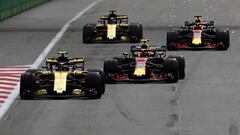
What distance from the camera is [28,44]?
53.4 metres

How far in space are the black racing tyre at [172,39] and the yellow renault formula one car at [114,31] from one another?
12.6 feet

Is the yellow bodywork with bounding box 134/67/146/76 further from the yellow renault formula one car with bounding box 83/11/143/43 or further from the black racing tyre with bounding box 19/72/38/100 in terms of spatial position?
the yellow renault formula one car with bounding box 83/11/143/43

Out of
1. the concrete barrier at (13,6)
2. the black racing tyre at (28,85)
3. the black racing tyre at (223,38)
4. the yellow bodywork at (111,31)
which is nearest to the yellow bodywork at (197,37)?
the black racing tyre at (223,38)

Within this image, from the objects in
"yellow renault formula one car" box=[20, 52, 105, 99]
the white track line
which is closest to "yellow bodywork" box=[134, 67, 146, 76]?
"yellow renault formula one car" box=[20, 52, 105, 99]

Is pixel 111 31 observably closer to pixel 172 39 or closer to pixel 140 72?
pixel 172 39

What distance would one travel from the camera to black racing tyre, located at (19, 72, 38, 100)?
1262 inches

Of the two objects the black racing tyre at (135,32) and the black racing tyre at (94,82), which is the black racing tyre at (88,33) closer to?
the black racing tyre at (135,32)

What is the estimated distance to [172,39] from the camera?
46.9m

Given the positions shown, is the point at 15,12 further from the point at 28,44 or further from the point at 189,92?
the point at 189,92

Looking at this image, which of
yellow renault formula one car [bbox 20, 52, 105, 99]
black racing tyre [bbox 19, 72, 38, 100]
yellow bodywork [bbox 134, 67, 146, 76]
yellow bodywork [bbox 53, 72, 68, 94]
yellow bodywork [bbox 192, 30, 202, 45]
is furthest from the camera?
yellow bodywork [bbox 192, 30, 202, 45]

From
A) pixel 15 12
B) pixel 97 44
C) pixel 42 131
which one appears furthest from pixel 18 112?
pixel 15 12

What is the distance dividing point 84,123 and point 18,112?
3139 millimetres

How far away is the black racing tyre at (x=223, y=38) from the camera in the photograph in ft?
152

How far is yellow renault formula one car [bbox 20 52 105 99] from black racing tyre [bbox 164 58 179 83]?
3157mm
